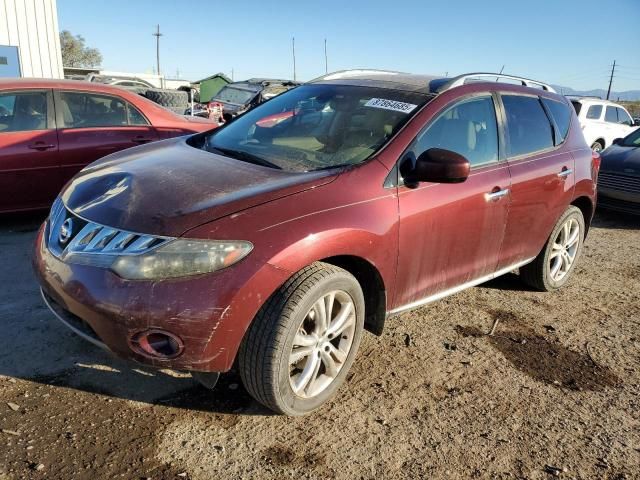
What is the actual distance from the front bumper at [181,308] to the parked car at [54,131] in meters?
3.31

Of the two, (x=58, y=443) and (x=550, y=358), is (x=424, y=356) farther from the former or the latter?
(x=58, y=443)

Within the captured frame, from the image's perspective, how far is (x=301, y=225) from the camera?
2.44 m

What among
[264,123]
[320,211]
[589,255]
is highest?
[264,123]

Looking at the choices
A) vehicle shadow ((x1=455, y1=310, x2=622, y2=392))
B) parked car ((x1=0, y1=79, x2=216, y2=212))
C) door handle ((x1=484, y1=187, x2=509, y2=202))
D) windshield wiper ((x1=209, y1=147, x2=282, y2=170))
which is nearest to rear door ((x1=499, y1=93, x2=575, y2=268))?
door handle ((x1=484, y1=187, x2=509, y2=202))

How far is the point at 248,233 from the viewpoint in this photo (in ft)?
7.61

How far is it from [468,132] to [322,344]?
5.72ft

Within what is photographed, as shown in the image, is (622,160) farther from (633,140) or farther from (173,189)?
(173,189)

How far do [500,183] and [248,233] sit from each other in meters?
1.94

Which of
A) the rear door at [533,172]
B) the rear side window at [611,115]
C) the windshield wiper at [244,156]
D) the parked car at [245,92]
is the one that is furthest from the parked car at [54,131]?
the rear side window at [611,115]

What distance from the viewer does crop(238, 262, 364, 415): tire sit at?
7.80ft

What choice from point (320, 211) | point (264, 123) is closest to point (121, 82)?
point (264, 123)

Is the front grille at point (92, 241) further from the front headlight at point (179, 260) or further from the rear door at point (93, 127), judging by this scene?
the rear door at point (93, 127)

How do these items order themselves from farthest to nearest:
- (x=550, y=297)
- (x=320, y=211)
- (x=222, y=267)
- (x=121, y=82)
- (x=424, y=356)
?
1. (x=121, y=82)
2. (x=550, y=297)
3. (x=424, y=356)
4. (x=320, y=211)
5. (x=222, y=267)

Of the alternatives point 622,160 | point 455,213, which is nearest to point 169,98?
point 622,160
